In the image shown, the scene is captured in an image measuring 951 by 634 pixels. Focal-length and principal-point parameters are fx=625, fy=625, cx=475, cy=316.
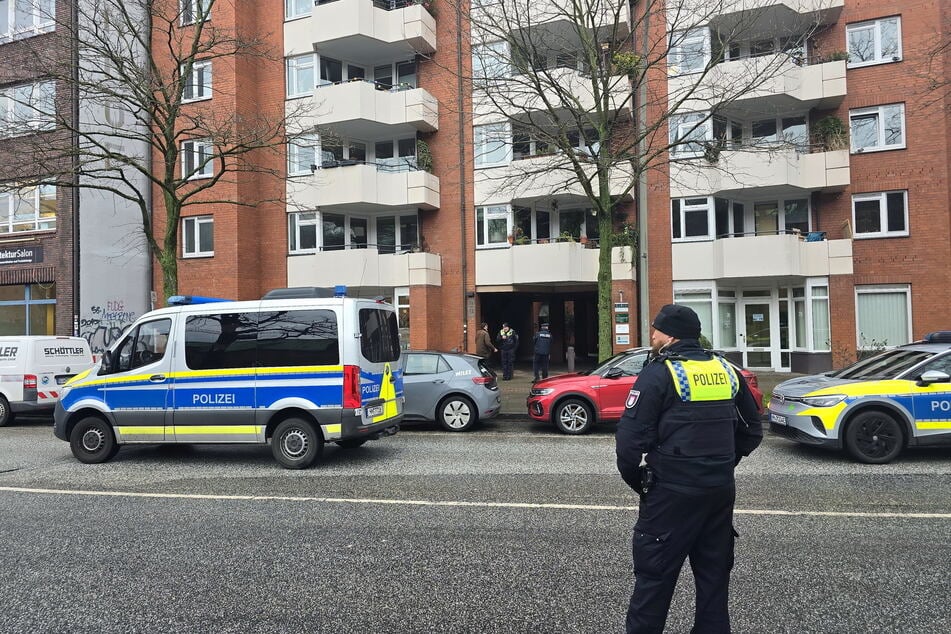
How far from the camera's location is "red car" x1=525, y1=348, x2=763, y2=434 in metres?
10.4

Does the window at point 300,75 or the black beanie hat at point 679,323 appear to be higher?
the window at point 300,75

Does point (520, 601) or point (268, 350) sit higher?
point (268, 350)

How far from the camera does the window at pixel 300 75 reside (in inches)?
847

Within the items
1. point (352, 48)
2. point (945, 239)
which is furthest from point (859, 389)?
point (352, 48)

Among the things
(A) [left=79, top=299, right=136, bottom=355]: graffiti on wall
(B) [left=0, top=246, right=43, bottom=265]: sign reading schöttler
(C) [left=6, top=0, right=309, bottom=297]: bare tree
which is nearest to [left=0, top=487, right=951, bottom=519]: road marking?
(C) [left=6, top=0, right=309, bottom=297]: bare tree

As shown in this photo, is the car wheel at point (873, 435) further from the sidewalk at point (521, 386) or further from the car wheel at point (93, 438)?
the car wheel at point (93, 438)

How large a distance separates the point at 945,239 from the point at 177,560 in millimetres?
20347

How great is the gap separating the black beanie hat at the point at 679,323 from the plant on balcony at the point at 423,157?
18.1 meters

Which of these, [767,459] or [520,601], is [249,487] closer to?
[520,601]

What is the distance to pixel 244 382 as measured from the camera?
7.92 m

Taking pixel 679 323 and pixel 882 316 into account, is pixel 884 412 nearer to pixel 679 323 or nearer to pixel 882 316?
pixel 679 323

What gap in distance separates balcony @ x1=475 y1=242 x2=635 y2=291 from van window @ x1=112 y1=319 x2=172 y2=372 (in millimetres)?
12490

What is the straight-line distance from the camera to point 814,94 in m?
17.9

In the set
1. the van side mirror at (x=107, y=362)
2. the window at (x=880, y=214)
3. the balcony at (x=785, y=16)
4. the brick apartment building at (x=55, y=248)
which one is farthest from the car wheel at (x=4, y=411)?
the window at (x=880, y=214)
